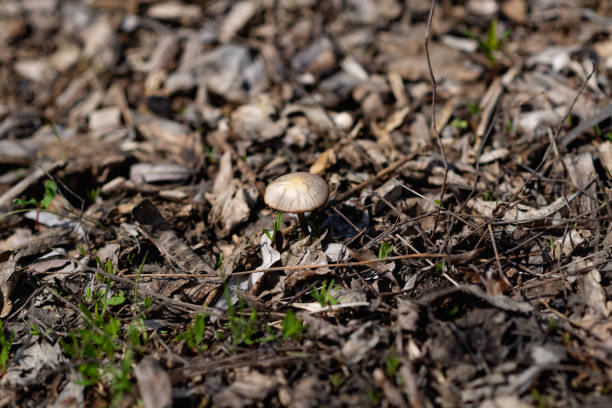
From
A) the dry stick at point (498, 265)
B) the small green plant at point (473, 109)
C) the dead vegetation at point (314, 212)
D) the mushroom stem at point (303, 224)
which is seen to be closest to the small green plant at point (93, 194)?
the dead vegetation at point (314, 212)

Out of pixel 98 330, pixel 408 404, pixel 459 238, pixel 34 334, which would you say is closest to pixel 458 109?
pixel 459 238

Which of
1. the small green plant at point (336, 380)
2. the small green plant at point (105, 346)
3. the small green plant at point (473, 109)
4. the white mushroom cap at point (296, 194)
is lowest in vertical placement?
the small green plant at point (105, 346)

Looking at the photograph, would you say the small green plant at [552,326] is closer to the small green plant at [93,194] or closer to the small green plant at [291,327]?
the small green plant at [291,327]

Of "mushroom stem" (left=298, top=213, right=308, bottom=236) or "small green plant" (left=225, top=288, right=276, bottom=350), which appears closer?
"small green plant" (left=225, top=288, right=276, bottom=350)

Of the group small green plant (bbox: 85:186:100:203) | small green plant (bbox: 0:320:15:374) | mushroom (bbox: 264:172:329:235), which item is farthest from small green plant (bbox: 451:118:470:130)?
small green plant (bbox: 0:320:15:374)

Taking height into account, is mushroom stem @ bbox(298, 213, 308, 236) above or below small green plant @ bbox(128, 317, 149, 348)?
above

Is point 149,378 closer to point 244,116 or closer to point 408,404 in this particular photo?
point 408,404

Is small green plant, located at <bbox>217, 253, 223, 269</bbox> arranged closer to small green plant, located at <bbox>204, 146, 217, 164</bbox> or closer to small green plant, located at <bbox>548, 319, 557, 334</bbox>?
small green plant, located at <bbox>204, 146, 217, 164</bbox>
